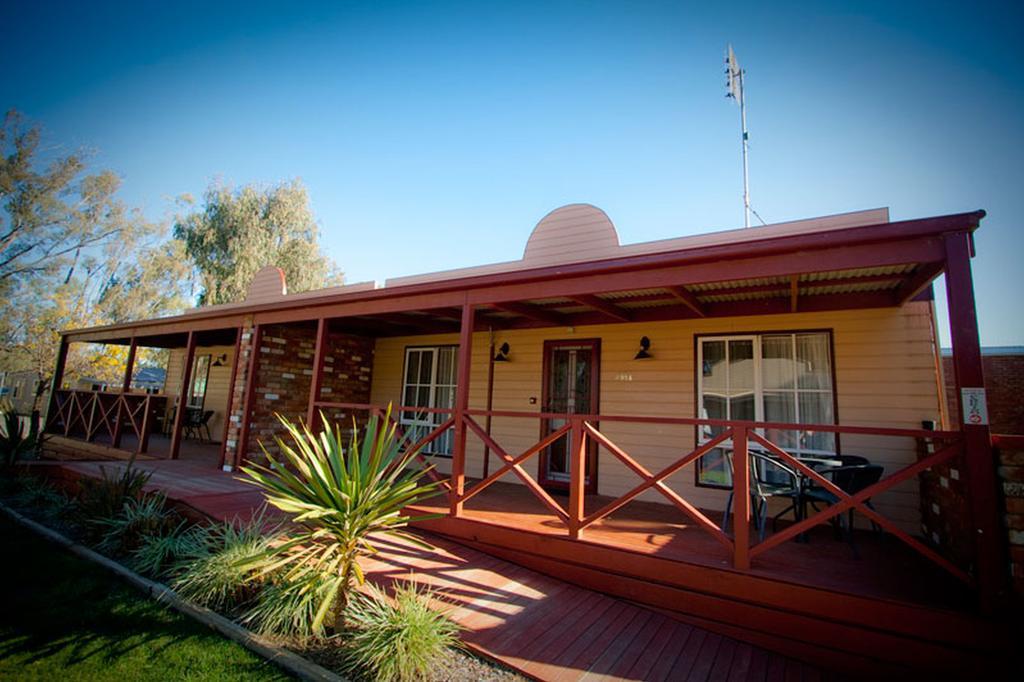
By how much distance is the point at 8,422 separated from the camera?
275 inches

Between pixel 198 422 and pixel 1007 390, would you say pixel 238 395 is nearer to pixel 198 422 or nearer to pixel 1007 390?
pixel 198 422

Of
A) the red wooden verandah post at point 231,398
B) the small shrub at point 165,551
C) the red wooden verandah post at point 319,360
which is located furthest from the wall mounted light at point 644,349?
the red wooden verandah post at point 231,398

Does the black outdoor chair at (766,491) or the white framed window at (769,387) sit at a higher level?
the white framed window at (769,387)

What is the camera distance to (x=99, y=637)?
304 centimetres

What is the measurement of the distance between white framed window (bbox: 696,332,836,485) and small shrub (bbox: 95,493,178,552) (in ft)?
18.8

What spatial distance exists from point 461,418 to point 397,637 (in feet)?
7.57

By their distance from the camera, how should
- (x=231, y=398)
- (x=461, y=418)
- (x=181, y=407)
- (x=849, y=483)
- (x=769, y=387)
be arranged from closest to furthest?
1. (x=849, y=483)
2. (x=461, y=418)
3. (x=769, y=387)
4. (x=231, y=398)
5. (x=181, y=407)

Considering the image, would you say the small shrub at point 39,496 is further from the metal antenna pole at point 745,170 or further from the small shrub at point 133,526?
the metal antenna pole at point 745,170

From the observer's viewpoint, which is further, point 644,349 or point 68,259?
point 68,259

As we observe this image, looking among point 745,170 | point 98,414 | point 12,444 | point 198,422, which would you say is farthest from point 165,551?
point 745,170

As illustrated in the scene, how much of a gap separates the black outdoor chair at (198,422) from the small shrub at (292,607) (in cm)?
940

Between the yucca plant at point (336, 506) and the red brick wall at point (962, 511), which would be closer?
the red brick wall at point (962, 511)

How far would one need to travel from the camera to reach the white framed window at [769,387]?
16.2ft

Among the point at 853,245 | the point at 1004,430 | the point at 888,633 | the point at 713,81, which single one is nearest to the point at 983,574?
the point at 888,633
